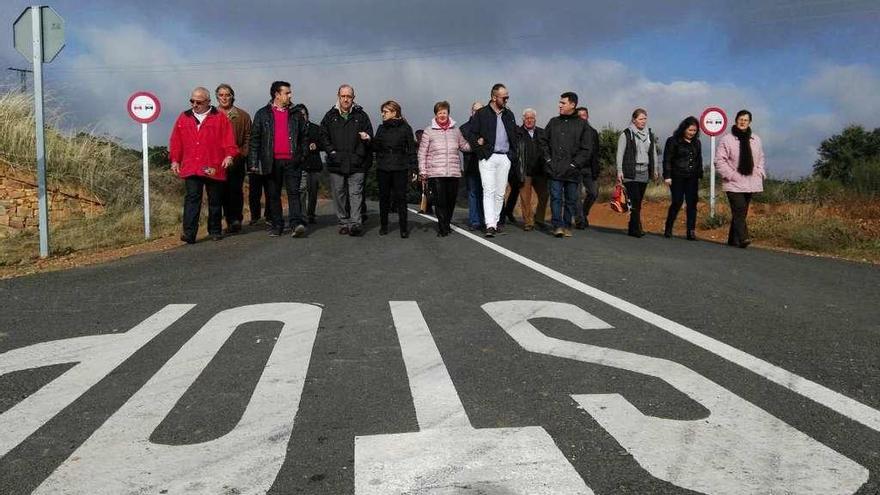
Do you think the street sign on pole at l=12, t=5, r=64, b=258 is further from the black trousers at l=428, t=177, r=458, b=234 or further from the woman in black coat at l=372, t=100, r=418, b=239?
the black trousers at l=428, t=177, r=458, b=234

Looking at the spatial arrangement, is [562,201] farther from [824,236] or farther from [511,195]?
[824,236]

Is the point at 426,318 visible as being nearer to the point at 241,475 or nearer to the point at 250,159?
the point at 241,475

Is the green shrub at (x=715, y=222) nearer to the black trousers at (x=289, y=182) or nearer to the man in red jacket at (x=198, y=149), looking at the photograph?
the black trousers at (x=289, y=182)

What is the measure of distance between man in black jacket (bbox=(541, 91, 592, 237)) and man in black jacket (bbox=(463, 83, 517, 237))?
59 centimetres

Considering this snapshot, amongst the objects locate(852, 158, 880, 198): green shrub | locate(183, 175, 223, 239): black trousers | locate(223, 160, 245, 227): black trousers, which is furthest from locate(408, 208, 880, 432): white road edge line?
locate(852, 158, 880, 198): green shrub

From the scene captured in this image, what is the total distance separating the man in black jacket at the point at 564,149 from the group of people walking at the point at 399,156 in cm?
2

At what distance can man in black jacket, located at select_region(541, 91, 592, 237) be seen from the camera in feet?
36.0

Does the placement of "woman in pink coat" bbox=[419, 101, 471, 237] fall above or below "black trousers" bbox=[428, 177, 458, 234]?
above

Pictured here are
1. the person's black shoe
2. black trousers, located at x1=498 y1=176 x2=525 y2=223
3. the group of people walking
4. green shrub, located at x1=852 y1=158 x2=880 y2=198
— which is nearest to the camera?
the group of people walking

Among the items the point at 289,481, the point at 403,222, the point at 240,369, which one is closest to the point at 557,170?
the point at 403,222

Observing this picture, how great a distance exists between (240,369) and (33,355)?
1285 millimetres

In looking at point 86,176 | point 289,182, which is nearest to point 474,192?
point 289,182

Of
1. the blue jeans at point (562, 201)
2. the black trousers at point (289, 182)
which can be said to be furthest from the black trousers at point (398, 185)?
the blue jeans at point (562, 201)

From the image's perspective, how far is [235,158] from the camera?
431 inches
